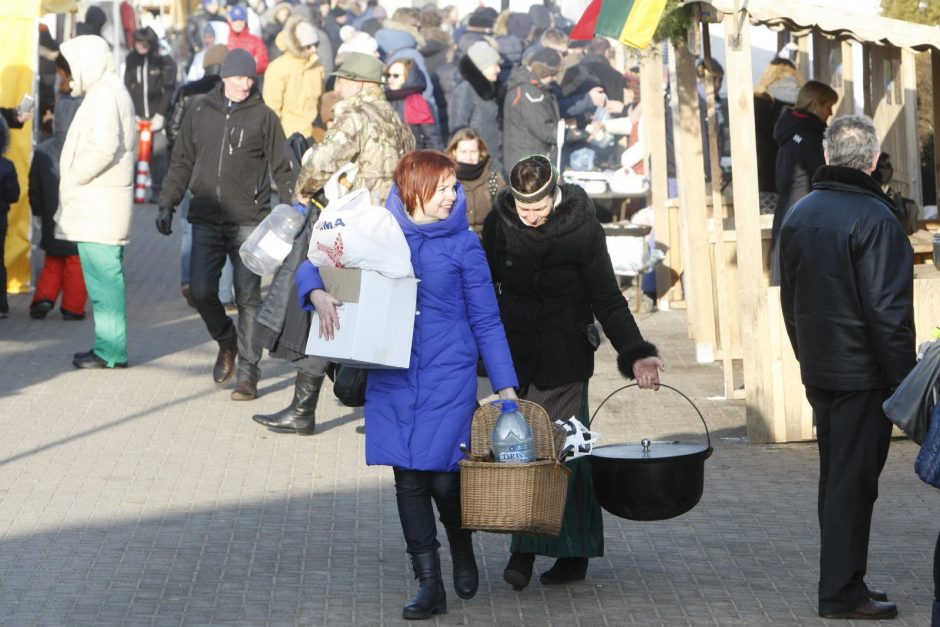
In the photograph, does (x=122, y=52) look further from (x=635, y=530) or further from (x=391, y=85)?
(x=635, y=530)

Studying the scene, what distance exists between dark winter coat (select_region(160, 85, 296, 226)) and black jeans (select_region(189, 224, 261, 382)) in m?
0.08

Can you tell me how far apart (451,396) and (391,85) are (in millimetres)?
11350

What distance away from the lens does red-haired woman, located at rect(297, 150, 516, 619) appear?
586 centimetres

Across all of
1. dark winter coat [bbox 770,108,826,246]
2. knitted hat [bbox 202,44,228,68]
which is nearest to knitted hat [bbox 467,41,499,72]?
knitted hat [bbox 202,44,228,68]

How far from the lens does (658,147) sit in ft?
44.5

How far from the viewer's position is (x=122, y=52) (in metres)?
23.4

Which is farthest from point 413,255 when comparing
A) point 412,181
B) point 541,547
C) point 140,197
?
point 140,197

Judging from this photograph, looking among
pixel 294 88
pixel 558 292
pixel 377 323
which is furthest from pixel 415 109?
pixel 377 323

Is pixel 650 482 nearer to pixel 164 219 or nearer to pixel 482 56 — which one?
pixel 164 219

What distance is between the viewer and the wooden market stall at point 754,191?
9.05 metres

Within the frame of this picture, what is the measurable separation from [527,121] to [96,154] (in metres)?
6.52

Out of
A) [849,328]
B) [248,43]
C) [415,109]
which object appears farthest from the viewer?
[248,43]

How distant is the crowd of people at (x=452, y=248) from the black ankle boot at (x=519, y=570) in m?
0.01

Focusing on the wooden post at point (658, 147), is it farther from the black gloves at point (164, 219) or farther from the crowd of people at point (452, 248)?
the black gloves at point (164, 219)
